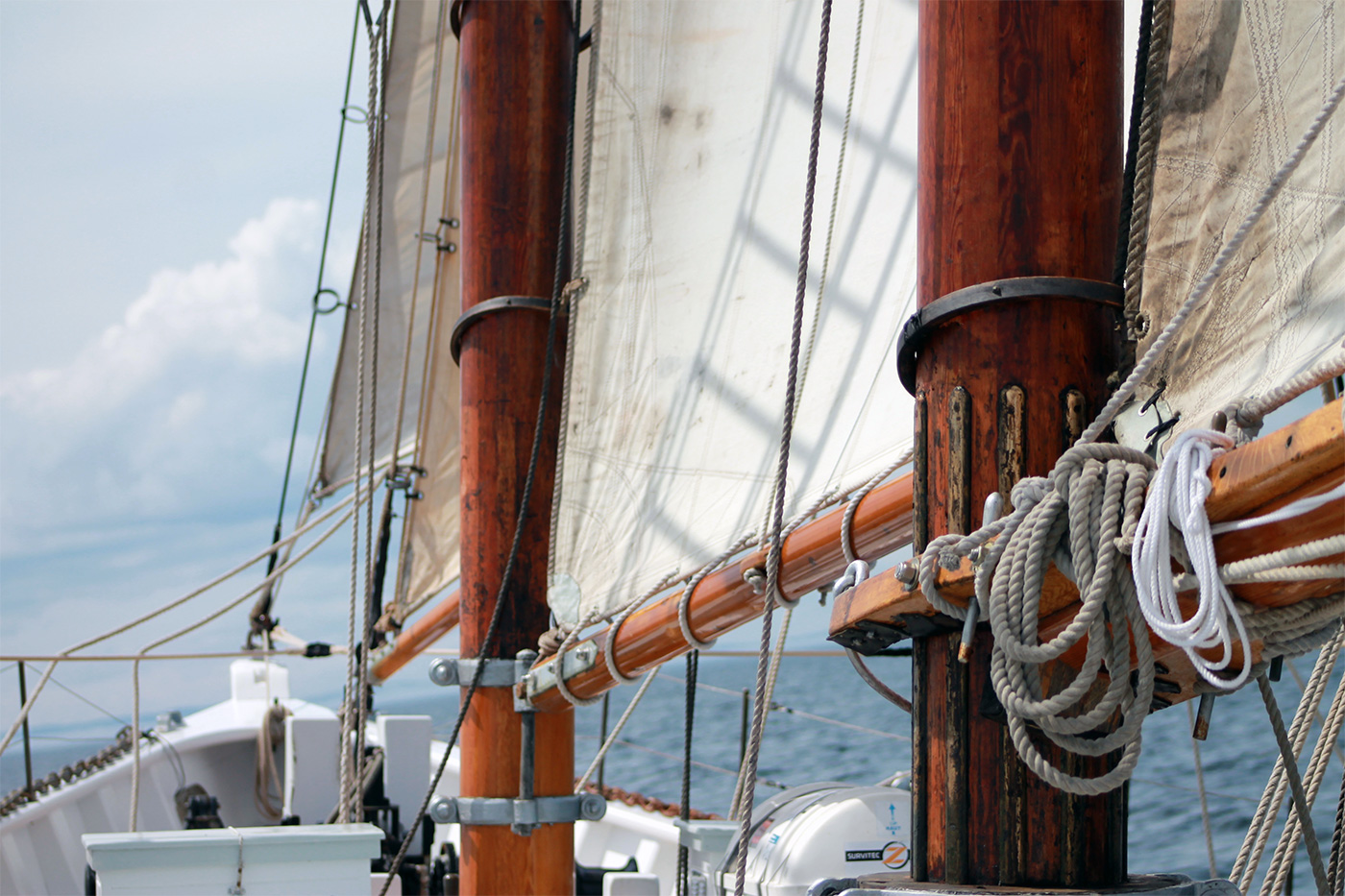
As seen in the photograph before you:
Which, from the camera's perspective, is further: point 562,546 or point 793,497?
point 562,546

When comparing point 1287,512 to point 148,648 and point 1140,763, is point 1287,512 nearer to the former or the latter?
point 148,648

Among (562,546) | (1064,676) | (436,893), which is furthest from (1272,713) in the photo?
(436,893)

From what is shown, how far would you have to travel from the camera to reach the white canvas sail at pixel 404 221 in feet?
23.9

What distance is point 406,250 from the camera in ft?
25.4

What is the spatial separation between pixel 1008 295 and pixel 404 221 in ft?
21.8

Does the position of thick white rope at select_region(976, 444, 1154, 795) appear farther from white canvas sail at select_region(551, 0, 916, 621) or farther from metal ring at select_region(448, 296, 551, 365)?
metal ring at select_region(448, 296, 551, 365)

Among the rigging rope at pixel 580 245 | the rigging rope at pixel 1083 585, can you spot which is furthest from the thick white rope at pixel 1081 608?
the rigging rope at pixel 580 245

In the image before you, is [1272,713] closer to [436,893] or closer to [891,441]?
[891,441]

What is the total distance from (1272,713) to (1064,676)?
12.2 inches

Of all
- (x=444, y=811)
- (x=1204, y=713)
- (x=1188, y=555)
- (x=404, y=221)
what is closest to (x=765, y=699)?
(x=1204, y=713)

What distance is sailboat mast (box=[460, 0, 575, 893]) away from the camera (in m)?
3.86

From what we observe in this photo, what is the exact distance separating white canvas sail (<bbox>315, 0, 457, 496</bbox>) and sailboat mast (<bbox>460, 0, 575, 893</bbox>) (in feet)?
9.60

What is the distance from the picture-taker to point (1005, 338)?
1.58 m

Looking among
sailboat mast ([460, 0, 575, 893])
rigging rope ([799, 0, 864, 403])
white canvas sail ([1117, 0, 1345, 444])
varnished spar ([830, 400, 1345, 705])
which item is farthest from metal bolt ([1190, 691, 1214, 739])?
sailboat mast ([460, 0, 575, 893])
